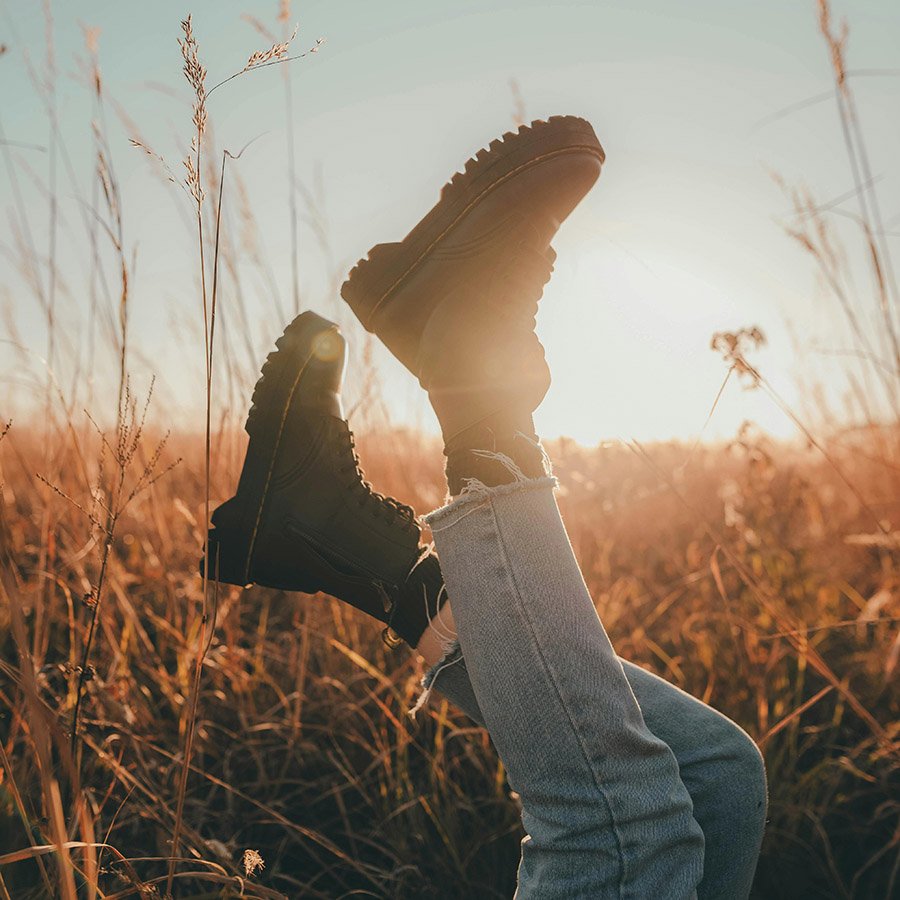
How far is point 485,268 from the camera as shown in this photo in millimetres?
1058

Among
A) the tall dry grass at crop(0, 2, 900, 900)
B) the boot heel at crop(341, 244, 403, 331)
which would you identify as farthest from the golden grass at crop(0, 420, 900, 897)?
the boot heel at crop(341, 244, 403, 331)

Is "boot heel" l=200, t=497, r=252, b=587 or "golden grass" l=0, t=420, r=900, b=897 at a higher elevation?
"boot heel" l=200, t=497, r=252, b=587

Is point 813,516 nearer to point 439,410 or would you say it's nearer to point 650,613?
point 650,613

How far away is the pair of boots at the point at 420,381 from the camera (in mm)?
964

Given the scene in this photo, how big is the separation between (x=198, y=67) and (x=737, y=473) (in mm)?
3649

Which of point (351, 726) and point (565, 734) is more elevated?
point (565, 734)

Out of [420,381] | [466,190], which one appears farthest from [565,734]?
[466,190]

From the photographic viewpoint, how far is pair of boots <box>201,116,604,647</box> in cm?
96

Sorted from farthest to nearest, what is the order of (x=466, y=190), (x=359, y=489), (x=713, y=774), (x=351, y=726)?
(x=351, y=726), (x=359, y=489), (x=466, y=190), (x=713, y=774)

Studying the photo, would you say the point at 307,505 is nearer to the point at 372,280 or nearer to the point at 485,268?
the point at 372,280

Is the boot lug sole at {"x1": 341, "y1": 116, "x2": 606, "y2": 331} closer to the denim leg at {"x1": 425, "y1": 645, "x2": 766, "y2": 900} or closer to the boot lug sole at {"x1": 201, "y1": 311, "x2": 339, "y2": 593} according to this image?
the boot lug sole at {"x1": 201, "y1": 311, "x2": 339, "y2": 593}

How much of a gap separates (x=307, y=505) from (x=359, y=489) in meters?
0.09

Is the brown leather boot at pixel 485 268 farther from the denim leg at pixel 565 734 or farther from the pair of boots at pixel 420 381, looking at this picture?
the denim leg at pixel 565 734

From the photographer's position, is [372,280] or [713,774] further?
[372,280]
